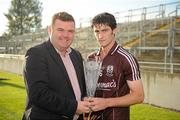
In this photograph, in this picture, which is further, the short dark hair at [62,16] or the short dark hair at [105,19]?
the short dark hair at [105,19]

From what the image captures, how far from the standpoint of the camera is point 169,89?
12.3m

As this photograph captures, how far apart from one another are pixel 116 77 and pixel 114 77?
2 centimetres

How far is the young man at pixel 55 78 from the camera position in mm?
3186

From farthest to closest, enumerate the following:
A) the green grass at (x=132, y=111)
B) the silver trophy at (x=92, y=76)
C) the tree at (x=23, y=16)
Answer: the tree at (x=23, y=16) → the green grass at (x=132, y=111) → the silver trophy at (x=92, y=76)

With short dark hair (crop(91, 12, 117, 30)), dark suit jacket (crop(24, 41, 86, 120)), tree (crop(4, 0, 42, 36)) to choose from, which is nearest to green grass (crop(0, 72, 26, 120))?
short dark hair (crop(91, 12, 117, 30))

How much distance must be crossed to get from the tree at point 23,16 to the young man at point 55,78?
68.8 meters

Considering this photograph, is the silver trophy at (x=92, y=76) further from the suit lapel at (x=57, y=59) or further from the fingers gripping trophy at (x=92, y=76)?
the suit lapel at (x=57, y=59)

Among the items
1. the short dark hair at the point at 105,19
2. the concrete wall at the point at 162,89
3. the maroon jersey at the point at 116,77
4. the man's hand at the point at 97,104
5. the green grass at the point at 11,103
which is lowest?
the green grass at the point at 11,103

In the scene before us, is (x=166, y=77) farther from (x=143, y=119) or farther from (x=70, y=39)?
(x=70, y=39)

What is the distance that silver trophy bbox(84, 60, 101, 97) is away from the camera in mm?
3504

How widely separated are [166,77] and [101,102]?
9.44 meters

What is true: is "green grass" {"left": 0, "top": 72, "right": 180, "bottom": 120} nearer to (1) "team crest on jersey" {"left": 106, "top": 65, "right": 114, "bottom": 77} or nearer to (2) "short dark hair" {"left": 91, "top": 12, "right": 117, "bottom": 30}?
(1) "team crest on jersey" {"left": 106, "top": 65, "right": 114, "bottom": 77}

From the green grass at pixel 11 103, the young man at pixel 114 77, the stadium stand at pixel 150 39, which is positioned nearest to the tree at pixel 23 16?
the stadium stand at pixel 150 39

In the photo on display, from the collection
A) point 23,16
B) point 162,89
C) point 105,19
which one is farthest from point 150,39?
point 23,16
